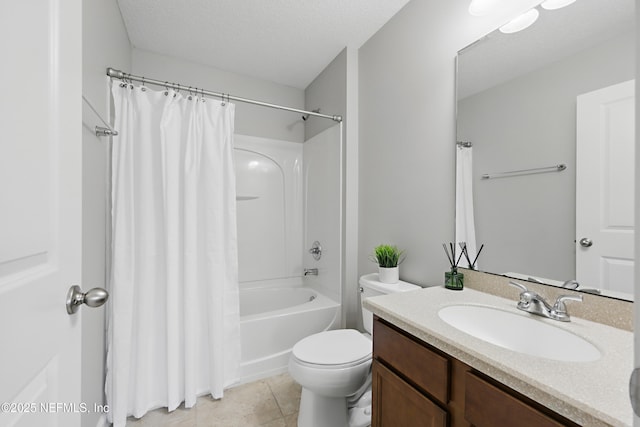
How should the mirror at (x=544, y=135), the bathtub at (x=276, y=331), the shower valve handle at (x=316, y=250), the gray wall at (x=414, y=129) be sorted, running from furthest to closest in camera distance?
the shower valve handle at (x=316, y=250)
the bathtub at (x=276, y=331)
the gray wall at (x=414, y=129)
the mirror at (x=544, y=135)

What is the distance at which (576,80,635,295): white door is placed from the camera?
0.85m

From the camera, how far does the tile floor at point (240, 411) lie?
4.88 feet

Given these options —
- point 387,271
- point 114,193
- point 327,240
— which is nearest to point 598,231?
point 387,271

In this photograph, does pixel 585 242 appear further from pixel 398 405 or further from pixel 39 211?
pixel 39 211

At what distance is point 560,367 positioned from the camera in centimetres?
62

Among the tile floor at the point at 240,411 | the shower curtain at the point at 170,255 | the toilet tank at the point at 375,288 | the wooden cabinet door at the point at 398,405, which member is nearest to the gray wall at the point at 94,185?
the shower curtain at the point at 170,255

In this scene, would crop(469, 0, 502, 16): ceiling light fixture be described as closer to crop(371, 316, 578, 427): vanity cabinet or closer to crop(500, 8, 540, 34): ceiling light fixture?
crop(500, 8, 540, 34): ceiling light fixture

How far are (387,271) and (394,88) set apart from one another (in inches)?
47.6

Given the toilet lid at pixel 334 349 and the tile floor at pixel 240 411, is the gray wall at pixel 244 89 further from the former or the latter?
the tile floor at pixel 240 411

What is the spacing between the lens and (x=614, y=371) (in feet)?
2.02

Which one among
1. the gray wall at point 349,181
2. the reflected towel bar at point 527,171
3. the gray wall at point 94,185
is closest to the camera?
the reflected towel bar at point 527,171

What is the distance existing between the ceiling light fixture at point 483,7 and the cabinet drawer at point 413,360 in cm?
146

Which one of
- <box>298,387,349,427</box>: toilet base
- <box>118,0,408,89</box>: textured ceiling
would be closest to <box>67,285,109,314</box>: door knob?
<box>298,387,349,427</box>: toilet base

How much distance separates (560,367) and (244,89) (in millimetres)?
2841
